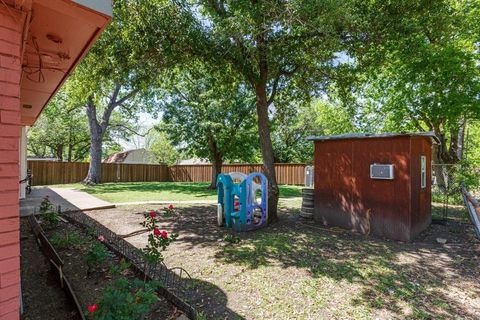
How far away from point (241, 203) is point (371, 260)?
278 cm

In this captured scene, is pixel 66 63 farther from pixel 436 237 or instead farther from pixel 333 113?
pixel 333 113

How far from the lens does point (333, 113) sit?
64.6 feet

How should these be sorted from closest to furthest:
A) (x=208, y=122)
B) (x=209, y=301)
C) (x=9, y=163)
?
(x=9, y=163) < (x=209, y=301) < (x=208, y=122)

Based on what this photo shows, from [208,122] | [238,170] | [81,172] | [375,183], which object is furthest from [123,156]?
[375,183]

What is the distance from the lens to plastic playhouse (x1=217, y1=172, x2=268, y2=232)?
20.8 ft

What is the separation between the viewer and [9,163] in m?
1.72

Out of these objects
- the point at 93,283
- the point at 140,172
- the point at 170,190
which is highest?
the point at 140,172

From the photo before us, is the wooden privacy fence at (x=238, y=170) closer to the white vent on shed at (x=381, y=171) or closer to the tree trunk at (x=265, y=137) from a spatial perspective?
the tree trunk at (x=265, y=137)

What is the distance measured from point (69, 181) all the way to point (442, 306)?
69.4ft

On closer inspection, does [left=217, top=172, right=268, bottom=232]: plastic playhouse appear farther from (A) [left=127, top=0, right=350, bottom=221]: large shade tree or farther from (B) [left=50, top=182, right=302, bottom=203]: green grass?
(B) [left=50, top=182, right=302, bottom=203]: green grass

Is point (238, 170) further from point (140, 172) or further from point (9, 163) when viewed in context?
point (9, 163)

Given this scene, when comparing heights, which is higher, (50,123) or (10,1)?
(50,123)

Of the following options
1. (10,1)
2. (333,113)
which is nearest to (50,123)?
(333,113)

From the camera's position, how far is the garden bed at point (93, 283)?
238 centimetres
